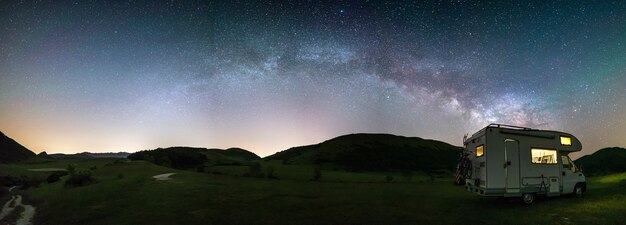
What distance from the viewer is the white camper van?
22031 millimetres

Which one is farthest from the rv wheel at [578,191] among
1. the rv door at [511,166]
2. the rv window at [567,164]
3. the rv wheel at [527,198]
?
the rv door at [511,166]

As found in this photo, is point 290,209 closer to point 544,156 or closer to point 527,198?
point 527,198

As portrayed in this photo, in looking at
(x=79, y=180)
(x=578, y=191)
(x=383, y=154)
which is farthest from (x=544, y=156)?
(x=383, y=154)

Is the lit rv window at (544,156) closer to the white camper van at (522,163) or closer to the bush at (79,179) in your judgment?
the white camper van at (522,163)

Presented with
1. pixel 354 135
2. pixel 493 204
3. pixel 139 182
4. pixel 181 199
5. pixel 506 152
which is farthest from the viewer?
pixel 354 135

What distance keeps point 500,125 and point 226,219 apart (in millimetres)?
17701

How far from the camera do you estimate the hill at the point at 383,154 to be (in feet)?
427

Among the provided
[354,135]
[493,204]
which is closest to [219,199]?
[493,204]

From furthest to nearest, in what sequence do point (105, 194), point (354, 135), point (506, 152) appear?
point (354, 135) < point (105, 194) < point (506, 152)

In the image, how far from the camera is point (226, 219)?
76.3 ft

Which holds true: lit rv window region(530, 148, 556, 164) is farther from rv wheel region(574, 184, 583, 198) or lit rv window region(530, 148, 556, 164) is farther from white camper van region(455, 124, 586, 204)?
rv wheel region(574, 184, 583, 198)

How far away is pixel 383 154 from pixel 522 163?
4895 inches

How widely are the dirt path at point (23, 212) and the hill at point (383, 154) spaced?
308ft

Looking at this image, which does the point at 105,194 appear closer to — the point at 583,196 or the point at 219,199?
the point at 219,199
